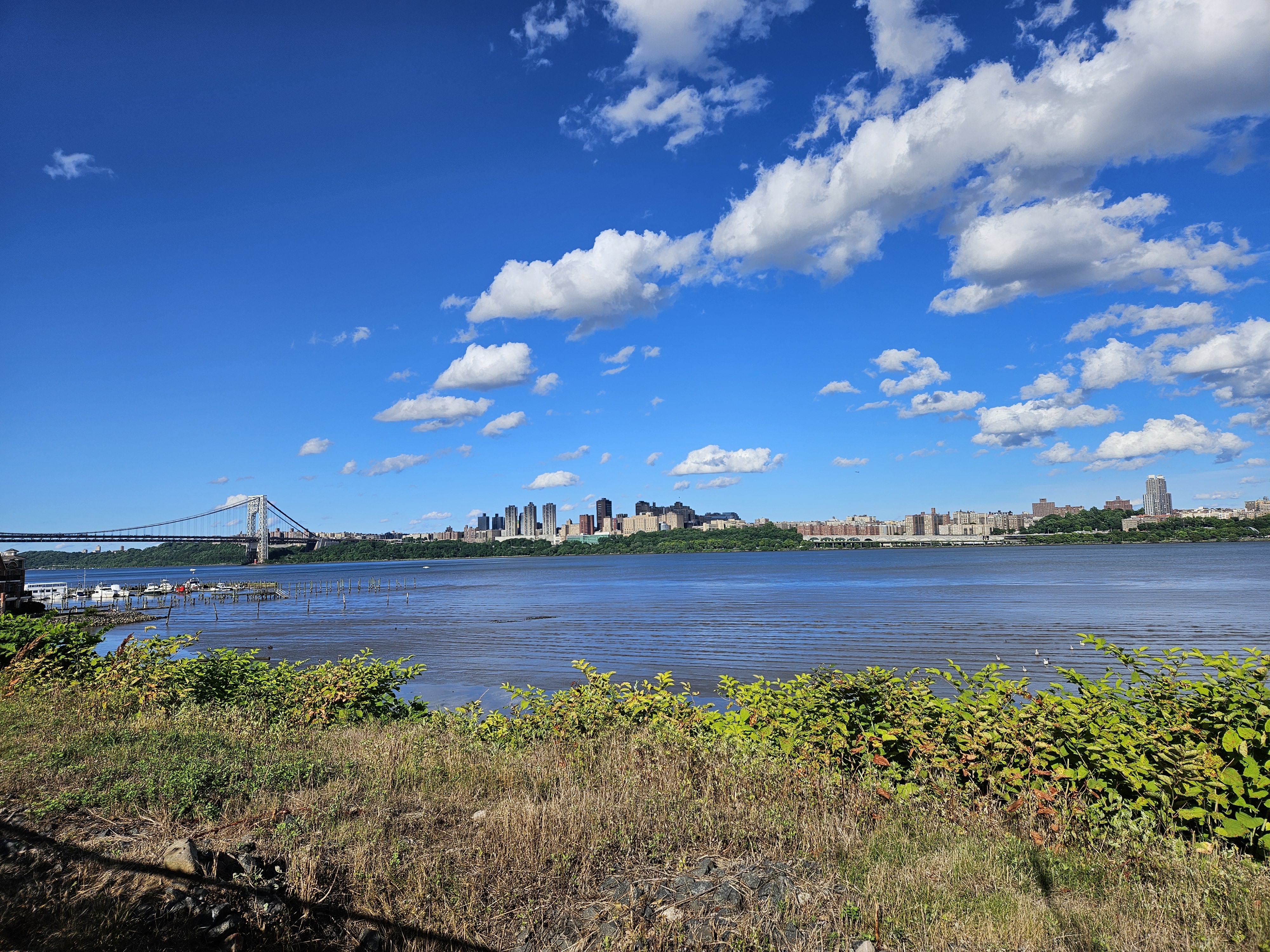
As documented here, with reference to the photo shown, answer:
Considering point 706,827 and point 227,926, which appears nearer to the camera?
point 227,926

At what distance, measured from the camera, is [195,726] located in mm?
9461

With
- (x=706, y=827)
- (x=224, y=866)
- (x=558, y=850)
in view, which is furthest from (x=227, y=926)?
(x=706, y=827)

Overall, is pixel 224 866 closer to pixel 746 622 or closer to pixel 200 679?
pixel 200 679

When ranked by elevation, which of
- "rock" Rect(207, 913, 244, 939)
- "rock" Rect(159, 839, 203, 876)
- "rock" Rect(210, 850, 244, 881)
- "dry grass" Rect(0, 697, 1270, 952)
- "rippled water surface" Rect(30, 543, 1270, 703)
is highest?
"rock" Rect(159, 839, 203, 876)

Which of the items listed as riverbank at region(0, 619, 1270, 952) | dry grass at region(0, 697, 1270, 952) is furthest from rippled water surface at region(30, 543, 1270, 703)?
dry grass at region(0, 697, 1270, 952)

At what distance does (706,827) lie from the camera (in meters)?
6.06

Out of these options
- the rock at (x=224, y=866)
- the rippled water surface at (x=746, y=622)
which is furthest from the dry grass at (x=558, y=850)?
the rippled water surface at (x=746, y=622)

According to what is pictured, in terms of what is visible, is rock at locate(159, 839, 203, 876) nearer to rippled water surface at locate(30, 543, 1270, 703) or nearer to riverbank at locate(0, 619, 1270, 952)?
riverbank at locate(0, 619, 1270, 952)

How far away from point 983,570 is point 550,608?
80.6 m

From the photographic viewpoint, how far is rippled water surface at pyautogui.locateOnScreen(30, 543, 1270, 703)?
31.1 metres

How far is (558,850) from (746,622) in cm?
4360

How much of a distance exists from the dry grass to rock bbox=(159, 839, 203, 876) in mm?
136

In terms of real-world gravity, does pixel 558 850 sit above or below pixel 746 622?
above

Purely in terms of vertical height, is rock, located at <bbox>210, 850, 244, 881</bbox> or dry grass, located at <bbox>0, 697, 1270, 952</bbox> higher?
rock, located at <bbox>210, 850, 244, 881</bbox>
